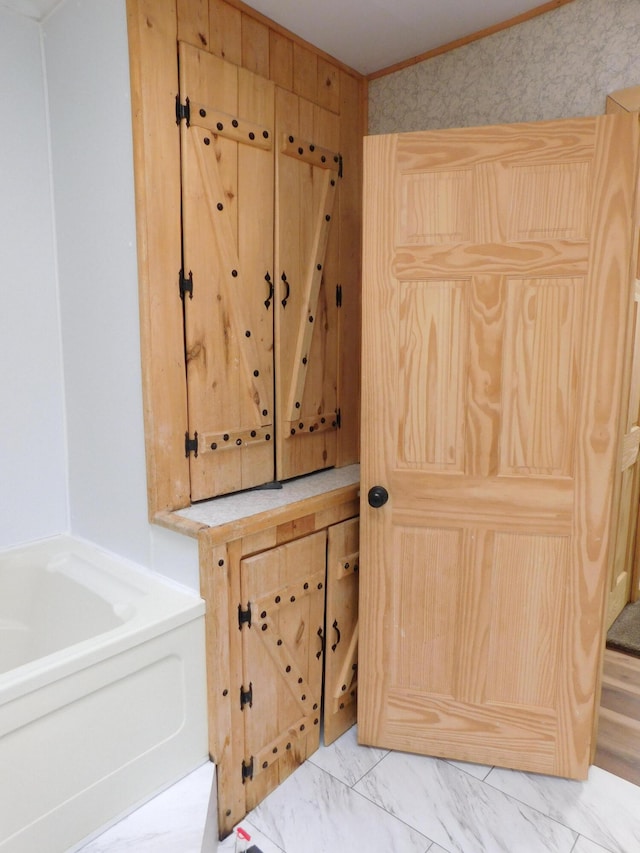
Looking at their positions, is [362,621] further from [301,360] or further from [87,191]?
[87,191]

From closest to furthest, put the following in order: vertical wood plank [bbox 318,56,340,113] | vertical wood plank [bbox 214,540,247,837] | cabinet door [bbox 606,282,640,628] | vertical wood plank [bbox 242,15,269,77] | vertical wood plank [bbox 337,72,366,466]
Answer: vertical wood plank [bbox 214,540,247,837] → vertical wood plank [bbox 242,15,269,77] → vertical wood plank [bbox 318,56,340,113] → vertical wood plank [bbox 337,72,366,466] → cabinet door [bbox 606,282,640,628]

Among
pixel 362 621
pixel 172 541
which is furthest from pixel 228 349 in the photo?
pixel 362 621

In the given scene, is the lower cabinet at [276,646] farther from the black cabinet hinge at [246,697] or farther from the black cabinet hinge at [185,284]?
the black cabinet hinge at [185,284]

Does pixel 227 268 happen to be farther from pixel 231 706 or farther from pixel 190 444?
pixel 231 706

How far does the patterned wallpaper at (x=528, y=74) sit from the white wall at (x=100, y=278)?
1128mm

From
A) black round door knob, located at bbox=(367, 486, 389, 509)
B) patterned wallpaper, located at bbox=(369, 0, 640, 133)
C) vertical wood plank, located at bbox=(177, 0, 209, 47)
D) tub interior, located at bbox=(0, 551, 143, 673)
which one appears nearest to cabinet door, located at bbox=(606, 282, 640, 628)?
patterned wallpaper, located at bbox=(369, 0, 640, 133)

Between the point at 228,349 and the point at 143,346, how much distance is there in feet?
0.94

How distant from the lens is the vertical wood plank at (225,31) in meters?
1.69

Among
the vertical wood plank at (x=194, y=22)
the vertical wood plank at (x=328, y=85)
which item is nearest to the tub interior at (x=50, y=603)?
the vertical wood plank at (x=194, y=22)

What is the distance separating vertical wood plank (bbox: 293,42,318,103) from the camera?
6.49 ft

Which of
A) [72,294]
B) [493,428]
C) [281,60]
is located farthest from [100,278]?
[493,428]

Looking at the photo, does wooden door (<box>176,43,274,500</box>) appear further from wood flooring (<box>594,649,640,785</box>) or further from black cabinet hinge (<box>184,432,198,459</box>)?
wood flooring (<box>594,649,640,785</box>)

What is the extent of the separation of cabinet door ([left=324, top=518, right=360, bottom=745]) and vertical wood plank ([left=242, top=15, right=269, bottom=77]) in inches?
60.0

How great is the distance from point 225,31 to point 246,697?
1.99 m
